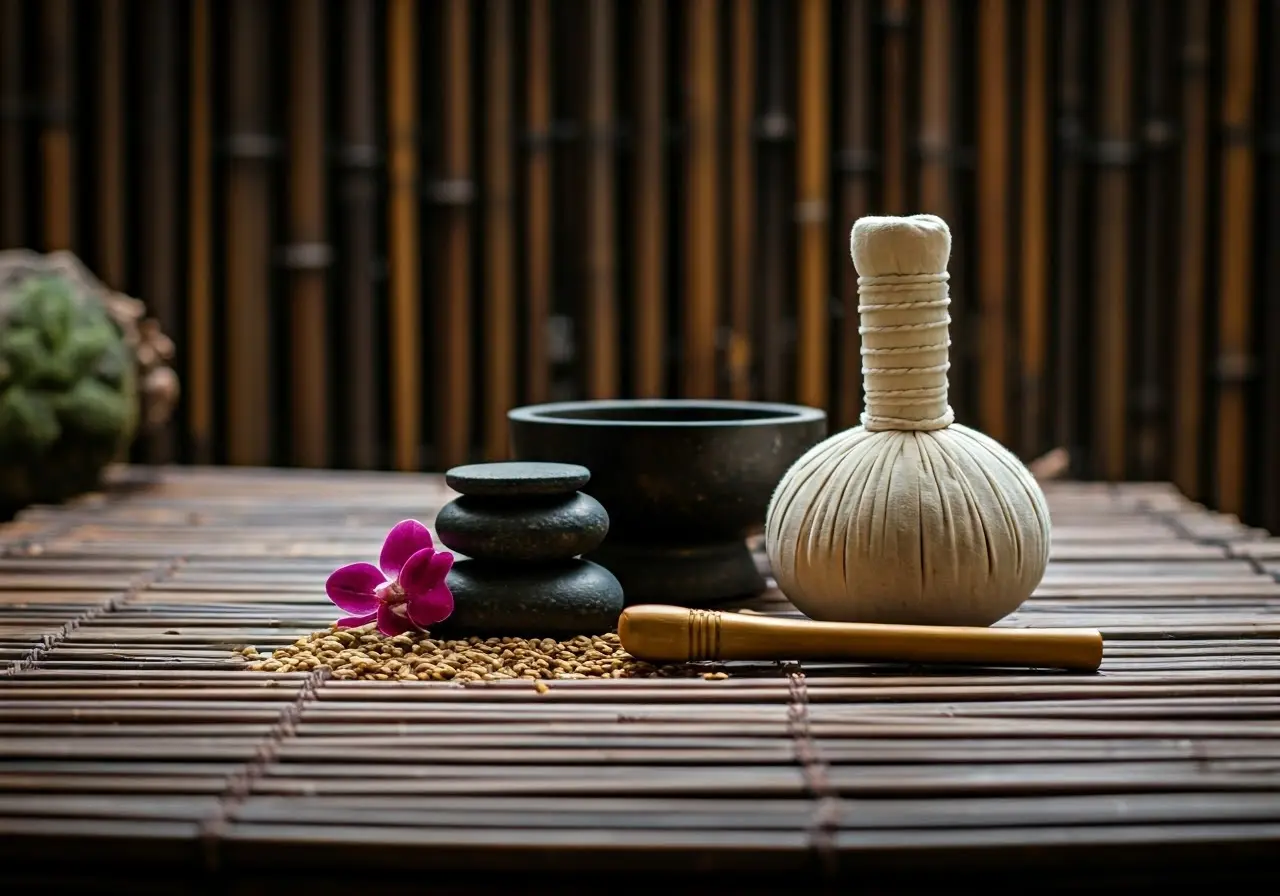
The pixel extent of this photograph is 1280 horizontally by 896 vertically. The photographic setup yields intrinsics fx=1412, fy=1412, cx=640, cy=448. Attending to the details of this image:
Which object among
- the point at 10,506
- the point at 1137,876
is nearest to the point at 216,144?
the point at 10,506

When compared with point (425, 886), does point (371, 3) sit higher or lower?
higher

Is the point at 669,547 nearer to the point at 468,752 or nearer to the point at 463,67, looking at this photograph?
the point at 468,752

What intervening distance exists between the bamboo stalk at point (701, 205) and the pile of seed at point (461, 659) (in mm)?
1296

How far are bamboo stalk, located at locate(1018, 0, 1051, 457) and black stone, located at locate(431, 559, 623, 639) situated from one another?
56.3 inches

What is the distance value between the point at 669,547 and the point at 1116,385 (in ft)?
4.50

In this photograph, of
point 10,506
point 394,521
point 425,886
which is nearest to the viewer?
point 425,886

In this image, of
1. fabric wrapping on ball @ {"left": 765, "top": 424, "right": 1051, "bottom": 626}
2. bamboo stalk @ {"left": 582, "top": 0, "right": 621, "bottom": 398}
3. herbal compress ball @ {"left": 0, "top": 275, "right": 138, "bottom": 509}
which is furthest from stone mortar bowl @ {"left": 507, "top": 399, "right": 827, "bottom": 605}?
bamboo stalk @ {"left": 582, "top": 0, "right": 621, "bottom": 398}

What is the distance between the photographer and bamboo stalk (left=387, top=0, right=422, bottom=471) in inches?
84.2

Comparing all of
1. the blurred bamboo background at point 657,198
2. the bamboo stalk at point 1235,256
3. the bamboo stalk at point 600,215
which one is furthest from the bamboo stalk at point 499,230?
the bamboo stalk at point 1235,256

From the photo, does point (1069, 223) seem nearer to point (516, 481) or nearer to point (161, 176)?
point (161, 176)

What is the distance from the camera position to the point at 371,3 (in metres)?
2.13

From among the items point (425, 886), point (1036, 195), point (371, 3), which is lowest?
point (425, 886)

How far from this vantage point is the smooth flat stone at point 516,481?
0.91 metres

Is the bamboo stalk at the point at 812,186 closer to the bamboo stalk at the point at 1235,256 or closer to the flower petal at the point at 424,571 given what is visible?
the bamboo stalk at the point at 1235,256
